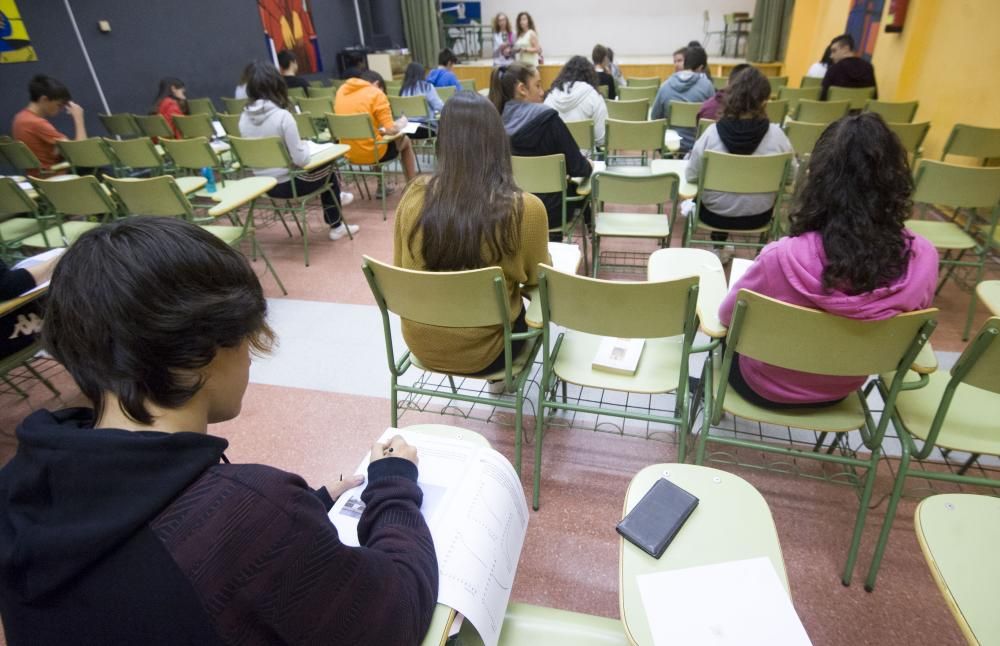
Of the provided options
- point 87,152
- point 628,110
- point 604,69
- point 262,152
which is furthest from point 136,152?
point 604,69

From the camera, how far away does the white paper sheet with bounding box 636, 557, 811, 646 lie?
779 mm

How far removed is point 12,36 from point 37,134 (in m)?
1.60

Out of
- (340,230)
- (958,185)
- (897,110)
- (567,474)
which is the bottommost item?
(567,474)

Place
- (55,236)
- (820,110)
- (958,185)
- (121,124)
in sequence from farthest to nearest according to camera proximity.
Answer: (121,124) < (820,110) < (55,236) < (958,185)

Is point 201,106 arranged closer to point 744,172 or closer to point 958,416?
point 744,172

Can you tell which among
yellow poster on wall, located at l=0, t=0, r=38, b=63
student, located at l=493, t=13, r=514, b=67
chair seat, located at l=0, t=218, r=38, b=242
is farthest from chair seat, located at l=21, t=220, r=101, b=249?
student, located at l=493, t=13, r=514, b=67

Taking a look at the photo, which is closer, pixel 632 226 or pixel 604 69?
pixel 632 226

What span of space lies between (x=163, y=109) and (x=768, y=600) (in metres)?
6.11

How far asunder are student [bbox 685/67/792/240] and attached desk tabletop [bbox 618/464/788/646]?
2.13 m

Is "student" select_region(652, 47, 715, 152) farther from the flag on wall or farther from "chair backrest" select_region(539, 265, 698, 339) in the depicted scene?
the flag on wall

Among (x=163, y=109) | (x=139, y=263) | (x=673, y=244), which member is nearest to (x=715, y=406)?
(x=139, y=263)

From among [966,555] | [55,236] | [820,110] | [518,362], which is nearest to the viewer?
[966,555]

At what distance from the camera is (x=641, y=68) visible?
30.3ft

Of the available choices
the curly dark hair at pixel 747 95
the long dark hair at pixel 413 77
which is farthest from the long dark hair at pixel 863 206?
the long dark hair at pixel 413 77
